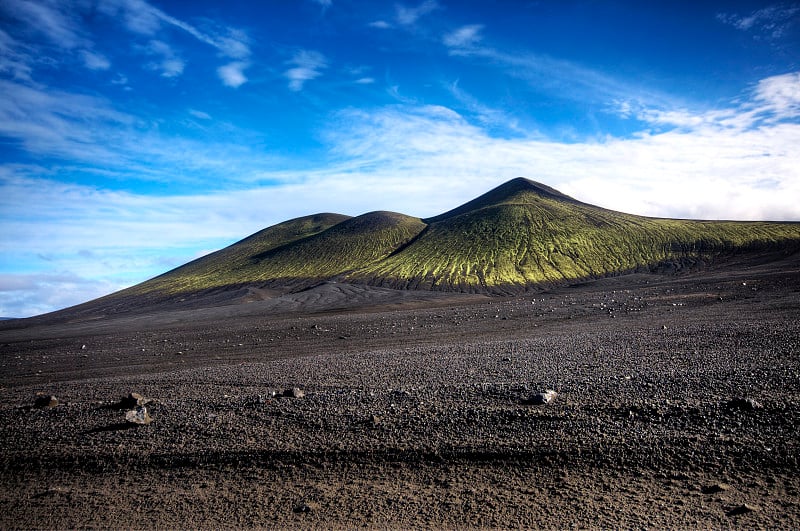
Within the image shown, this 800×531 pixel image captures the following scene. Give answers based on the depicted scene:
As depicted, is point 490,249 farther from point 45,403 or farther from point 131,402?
point 45,403

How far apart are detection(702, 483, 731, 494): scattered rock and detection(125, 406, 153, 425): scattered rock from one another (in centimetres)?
1099

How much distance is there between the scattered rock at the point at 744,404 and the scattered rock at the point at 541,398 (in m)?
3.31

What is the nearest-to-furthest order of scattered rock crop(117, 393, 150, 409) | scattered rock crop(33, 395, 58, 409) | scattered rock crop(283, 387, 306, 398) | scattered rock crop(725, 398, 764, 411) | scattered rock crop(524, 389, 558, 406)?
1. scattered rock crop(725, 398, 764, 411)
2. scattered rock crop(524, 389, 558, 406)
3. scattered rock crop(117, 393, 150, 409)
4. scattered rock crop(283, 387, 306, 398)
5. scattered rock crop(33, 395, 58, 409)

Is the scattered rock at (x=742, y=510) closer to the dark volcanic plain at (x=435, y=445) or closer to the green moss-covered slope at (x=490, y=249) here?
the dark volcanic plain at (x=435, y=445)

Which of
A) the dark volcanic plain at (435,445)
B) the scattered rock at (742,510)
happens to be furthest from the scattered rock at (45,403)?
the scattered rock at (742,510)

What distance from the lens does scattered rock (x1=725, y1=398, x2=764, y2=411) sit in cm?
896

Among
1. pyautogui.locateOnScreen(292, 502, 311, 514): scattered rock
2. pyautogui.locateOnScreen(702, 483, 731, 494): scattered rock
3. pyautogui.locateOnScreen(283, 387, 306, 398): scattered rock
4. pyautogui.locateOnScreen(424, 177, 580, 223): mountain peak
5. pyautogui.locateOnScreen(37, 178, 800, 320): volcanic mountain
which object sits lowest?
pyautogui.locateOnScreen(702, 483, 731, 494): scattered rock

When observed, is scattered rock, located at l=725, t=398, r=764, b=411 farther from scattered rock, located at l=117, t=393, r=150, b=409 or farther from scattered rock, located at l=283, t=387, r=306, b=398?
scattered rock, located at l=117, t=393, r=150, b=409

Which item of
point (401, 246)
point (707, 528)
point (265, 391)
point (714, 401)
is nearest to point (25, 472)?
point (265, 391)

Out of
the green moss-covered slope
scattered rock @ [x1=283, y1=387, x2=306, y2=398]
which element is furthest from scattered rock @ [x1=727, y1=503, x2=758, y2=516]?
the green moss-covered slope

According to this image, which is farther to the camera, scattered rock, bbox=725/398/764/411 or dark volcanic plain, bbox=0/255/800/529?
scattered rock, bbox=725/398/764/411

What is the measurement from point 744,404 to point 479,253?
284 ft

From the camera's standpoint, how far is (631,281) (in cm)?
6300

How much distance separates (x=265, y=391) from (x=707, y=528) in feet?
35.2
